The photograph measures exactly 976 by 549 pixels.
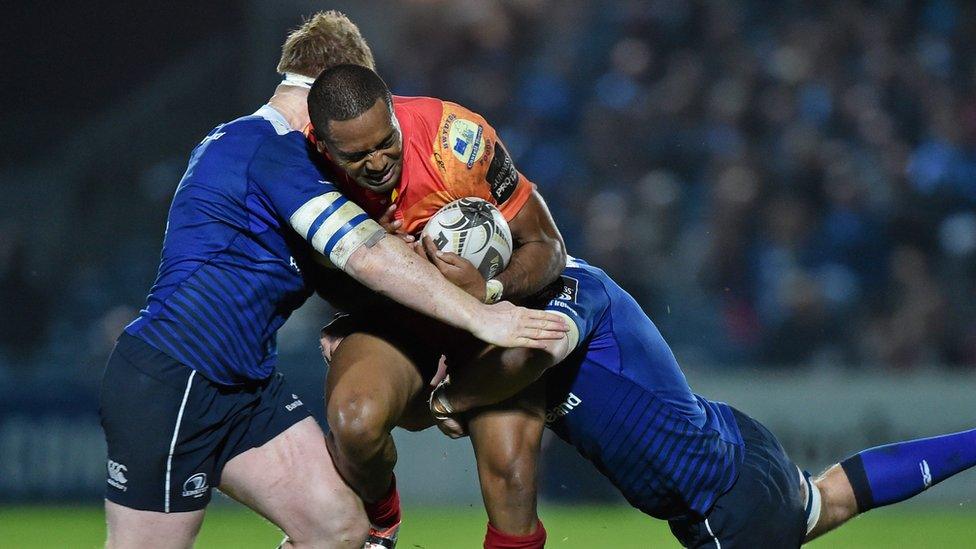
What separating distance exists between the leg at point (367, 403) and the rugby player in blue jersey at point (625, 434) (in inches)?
6.7

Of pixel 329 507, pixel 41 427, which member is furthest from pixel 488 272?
pixel 41 427

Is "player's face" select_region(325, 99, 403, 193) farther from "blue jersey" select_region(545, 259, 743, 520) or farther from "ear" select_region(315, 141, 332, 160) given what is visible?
"blue jersey" select_region(545, 259, 743, 520)

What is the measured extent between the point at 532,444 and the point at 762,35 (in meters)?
7.56

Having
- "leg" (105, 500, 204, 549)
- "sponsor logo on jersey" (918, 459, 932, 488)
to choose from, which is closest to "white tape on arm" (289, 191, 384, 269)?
"leg" (105, 500, 204, 549)

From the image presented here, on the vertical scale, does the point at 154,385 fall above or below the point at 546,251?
below

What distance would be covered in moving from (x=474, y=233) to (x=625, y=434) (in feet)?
3.15

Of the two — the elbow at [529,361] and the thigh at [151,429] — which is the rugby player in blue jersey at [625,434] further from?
the thigh at [151,429]

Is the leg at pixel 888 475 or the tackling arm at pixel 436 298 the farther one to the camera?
the leg at pixel 888 475

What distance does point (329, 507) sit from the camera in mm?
4176

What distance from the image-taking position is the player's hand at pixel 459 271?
12.7 feet

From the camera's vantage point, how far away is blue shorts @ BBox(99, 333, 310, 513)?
3.99 m

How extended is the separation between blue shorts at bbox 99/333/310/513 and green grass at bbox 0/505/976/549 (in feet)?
8.77

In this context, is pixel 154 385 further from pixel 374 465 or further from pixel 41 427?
pixel 41 427

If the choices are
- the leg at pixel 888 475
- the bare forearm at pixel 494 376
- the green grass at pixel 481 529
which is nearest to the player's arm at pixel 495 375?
the bare forearm at pixel 494 376
